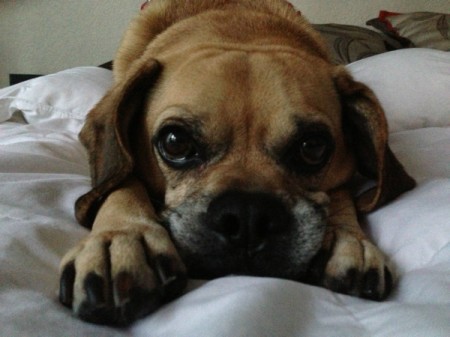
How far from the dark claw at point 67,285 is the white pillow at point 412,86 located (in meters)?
1.84

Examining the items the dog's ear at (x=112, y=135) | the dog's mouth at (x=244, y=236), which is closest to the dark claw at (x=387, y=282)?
the dog's mouth at (x=244, y=236)

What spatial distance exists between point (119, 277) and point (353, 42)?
291 centimetres

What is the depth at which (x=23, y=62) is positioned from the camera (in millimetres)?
4453

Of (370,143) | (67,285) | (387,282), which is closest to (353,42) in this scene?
(370,143)

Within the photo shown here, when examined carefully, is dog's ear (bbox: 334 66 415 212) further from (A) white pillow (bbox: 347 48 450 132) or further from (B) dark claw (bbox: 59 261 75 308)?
(A) white pillow (bbox: 347 48 450 132)

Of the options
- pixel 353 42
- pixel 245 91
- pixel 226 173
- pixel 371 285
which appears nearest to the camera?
pixel 371 285

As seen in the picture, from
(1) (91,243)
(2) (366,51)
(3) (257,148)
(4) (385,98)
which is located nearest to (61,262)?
(1) (91,243)

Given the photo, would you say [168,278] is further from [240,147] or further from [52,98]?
[52,98]

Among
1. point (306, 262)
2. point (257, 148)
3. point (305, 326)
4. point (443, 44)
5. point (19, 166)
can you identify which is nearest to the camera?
point (305, 326)

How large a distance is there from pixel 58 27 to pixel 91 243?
3.94 meters

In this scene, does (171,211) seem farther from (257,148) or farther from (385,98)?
(385,98)

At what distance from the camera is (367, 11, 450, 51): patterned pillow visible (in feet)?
11.0

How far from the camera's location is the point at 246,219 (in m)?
0.95

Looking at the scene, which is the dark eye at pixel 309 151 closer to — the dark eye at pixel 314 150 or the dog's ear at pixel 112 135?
the dark eye at pixel 314 150
